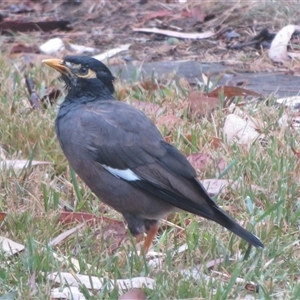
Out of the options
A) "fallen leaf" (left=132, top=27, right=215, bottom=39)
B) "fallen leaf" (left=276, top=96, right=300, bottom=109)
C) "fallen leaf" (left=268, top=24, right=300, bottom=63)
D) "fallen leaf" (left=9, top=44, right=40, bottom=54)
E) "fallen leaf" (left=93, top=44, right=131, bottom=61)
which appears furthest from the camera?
"fallen leaf" (left=132, top=27, right=215, bottom=39)

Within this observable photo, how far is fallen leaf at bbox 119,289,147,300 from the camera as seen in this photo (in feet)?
12.6

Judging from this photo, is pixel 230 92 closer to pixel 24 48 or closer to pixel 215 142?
pixel 215 142

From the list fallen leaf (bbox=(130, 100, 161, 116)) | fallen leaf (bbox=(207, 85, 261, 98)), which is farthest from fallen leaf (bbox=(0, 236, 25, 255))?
fallen leaf (bbox=(207, 85, 261, 98))

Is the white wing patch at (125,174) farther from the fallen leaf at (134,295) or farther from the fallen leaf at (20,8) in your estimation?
the fallen leaf at (20,8)

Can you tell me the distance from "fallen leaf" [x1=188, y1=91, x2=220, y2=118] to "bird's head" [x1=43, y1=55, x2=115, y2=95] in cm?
143

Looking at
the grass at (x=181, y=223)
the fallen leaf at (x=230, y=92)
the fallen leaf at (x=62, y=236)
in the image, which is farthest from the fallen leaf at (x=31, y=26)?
the fallen leaf at (x=62, y=236)

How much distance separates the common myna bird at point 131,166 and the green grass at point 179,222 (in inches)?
7.9

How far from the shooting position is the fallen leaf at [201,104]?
628cm

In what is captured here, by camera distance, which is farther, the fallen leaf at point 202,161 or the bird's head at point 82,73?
the fallen leaf at point 202,161

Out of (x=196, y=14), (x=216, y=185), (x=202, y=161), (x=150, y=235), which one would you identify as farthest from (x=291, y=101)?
(x=196, y=14)

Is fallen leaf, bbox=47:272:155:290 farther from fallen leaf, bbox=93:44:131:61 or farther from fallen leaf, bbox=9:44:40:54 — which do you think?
fallen leaf, bbox=9:44:40:54

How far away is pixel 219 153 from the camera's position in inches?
216

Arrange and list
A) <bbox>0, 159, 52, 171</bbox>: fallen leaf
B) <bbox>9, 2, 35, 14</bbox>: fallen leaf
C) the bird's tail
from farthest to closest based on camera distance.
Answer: <bbox>9, 2, 35, 14</bbox>: fallen leaf → <bbox>0, 159, 52, 171</bbox>: fallen leaf → the bird's tail

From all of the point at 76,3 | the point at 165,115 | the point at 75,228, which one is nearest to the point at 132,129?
the point at 75,228
